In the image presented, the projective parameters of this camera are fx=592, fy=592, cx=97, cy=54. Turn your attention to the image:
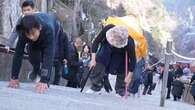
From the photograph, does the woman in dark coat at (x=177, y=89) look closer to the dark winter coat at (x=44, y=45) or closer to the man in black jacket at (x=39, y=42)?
the man in black jacket at (x=39, y=42)

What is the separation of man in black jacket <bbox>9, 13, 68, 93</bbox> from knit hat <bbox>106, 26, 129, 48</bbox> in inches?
52.6

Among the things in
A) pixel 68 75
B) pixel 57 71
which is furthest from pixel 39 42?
pixel 68 75

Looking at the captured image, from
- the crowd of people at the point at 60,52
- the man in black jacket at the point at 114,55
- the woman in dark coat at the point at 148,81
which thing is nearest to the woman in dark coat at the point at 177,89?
the woman in dark coat at the point at 148,81

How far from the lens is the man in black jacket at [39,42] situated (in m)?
7.87

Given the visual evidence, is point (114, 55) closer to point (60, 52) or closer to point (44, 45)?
point (60, 52)

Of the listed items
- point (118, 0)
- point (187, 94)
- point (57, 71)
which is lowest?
point (187, 94)

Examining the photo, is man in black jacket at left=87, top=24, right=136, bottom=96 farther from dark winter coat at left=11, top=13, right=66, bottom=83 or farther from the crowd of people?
dark winter coat at left=11, top=13, right=66, bottom=83

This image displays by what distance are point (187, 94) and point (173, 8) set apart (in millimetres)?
116298

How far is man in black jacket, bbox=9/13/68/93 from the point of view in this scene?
25.8ft

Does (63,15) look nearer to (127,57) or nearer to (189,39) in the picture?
(127,57)

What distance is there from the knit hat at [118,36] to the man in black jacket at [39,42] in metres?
1.33

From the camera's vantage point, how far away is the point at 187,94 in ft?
87.5

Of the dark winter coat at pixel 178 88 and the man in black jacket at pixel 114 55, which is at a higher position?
the man in black jacket at pixel 114 55

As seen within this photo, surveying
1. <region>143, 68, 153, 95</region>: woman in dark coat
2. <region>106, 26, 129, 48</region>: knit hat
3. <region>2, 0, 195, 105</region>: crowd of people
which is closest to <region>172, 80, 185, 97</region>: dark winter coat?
<region>143, 68, 153, 95</region>: woman in dark coat
